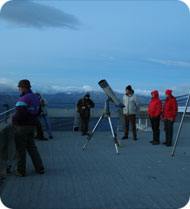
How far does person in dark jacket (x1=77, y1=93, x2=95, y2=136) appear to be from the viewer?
12.7 metres

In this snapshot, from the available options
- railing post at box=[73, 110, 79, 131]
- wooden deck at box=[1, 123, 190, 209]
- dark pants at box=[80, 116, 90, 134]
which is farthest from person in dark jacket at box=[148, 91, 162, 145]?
railing post at box=[73, 110, 79, 131]

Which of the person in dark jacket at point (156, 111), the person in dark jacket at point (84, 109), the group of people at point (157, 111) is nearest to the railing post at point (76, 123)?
the person in dark jacket at point (84, 109)

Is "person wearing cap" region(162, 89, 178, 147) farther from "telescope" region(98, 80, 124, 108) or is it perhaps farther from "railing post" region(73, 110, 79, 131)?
"railing post" region(73, 110, 79, 131)

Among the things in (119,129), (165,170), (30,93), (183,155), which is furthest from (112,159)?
(119,129)

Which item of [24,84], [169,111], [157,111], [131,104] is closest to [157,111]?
[157,111]

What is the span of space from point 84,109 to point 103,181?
274 inches

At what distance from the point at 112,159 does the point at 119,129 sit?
260 inches

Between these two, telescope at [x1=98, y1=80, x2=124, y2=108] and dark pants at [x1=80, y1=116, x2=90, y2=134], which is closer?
telescope at [x1=98, y1=80, x2=124, y2=108]

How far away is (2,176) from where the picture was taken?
230 inches

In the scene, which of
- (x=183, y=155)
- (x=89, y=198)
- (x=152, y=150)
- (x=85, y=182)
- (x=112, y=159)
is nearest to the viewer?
(x=89, y=198)

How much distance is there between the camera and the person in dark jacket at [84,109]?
12656mm

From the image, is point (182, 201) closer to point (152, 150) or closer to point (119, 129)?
point (152, 150)

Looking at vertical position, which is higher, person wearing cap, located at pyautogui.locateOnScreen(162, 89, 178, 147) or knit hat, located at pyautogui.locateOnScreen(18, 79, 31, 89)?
knit hat, located at pyautogui.locateOnScreen(18, 79, 31, 89)

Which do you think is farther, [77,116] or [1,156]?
[77,116]
